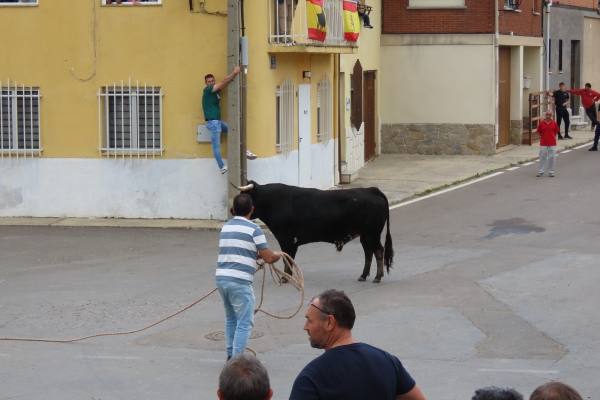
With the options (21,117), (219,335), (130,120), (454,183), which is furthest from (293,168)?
(219,335)

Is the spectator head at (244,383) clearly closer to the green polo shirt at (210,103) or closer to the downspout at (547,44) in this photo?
the green polo shirt at (210,103)

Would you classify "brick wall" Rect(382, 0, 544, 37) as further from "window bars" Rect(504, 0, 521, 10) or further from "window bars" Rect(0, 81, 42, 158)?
"window bars" Rect(0, 81, 42, 158)

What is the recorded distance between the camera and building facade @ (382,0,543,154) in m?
32.5

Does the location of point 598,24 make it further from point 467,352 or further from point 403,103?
point 467,352

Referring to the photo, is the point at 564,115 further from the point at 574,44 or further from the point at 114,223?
the point at 114,223

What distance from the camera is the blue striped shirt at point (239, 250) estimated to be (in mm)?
10438

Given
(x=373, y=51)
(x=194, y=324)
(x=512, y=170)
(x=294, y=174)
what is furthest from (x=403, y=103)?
(x=194, y=324)

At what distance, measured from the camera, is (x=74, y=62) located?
69.9 feet

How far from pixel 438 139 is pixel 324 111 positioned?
814cm

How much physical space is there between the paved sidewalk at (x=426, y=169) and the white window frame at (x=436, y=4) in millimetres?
4220

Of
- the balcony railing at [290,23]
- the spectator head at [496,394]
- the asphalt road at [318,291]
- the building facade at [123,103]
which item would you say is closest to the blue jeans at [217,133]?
the building facade at [123,103]

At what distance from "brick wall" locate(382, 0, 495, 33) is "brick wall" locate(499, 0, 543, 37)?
40.3 inches

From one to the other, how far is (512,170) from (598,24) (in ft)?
66.9

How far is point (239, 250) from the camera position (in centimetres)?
1049
